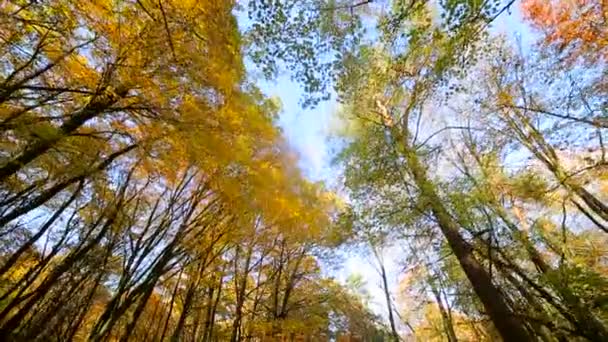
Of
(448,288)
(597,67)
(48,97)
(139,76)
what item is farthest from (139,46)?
(448,288)

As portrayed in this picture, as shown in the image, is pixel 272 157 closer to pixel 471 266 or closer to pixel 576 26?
pixel 471 266

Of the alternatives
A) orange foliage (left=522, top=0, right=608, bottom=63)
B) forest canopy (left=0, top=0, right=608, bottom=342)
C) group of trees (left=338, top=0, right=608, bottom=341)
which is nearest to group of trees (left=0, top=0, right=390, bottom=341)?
forest canopy (left=0, top=0, right=608, bottom=342)

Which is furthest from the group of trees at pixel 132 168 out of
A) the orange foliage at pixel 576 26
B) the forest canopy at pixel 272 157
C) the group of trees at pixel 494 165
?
the orange foliage at pixel 576 26

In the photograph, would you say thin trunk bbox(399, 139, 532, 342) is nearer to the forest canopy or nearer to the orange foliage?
the forest canopy

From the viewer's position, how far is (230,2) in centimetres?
452

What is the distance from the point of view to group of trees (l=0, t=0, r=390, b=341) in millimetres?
3836

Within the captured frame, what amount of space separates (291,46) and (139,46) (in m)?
1.89

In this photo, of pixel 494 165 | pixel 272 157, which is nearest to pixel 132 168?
pixel 272 157

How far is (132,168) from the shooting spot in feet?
21.4

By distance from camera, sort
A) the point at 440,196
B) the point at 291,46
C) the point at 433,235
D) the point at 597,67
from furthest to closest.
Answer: the point at 433,235 < the point at 440,196 < the point at 597,67 < the point at 291,46

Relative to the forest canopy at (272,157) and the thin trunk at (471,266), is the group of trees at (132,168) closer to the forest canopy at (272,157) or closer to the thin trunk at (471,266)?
the forest canopy at (272,157)

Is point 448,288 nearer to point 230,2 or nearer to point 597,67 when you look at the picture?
point 597,67

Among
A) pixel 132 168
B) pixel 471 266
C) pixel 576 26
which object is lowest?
pixel 471 266

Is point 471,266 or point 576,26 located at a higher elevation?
point 576,26
